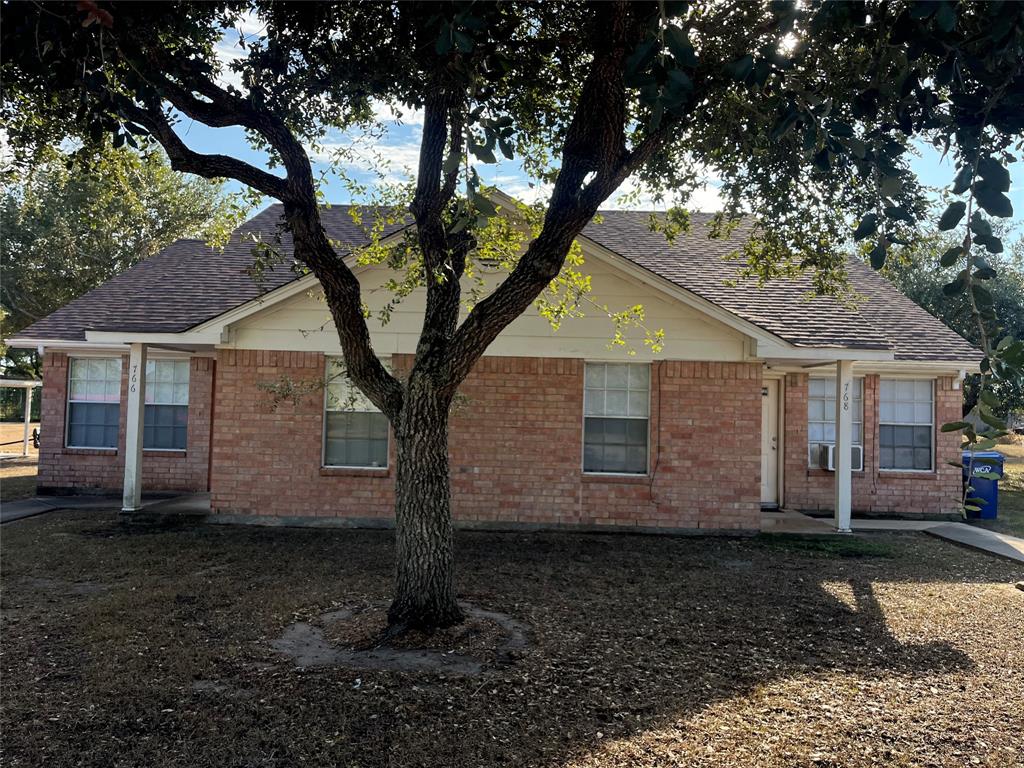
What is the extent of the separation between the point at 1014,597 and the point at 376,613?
6.42 meters

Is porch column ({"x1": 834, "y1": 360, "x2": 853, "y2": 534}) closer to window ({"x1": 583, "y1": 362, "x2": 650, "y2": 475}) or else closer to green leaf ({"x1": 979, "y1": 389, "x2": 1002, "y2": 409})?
window ({"x1": 583, "y1": 362, "x2": 650, "y2": 475})

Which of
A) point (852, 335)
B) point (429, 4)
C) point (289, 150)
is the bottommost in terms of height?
point (852, 335)

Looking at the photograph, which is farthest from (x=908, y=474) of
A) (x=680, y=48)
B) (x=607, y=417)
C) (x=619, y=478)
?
(x=680, y=48)

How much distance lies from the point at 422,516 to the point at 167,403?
394 inches

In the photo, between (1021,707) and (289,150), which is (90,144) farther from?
(1021,707)

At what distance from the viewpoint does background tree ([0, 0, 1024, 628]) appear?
4.04m

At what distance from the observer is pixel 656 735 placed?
4297mm

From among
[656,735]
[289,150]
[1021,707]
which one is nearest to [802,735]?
[656,735]

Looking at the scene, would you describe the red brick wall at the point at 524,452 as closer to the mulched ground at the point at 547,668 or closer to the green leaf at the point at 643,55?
the mulched ground at the point at 547,668

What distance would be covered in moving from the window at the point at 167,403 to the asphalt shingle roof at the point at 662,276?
1.36m

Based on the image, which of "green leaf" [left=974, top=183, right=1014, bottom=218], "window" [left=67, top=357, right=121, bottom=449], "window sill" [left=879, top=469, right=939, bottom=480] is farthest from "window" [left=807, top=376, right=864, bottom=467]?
"window" [left=67, top=357, right=121, bottom=449]

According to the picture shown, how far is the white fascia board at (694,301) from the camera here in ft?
34.7

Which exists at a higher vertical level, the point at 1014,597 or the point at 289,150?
the point at 289,150

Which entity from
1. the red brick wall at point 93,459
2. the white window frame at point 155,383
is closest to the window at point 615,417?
the red brick wall at point 93,459
